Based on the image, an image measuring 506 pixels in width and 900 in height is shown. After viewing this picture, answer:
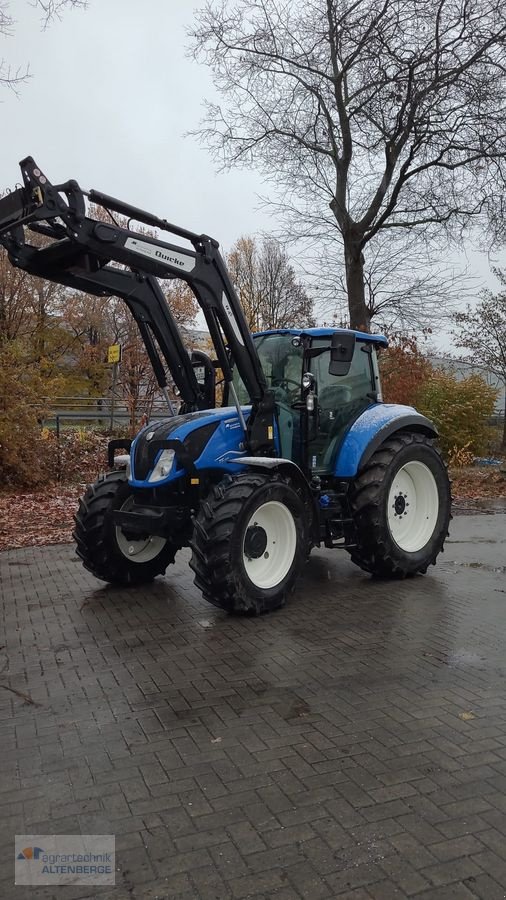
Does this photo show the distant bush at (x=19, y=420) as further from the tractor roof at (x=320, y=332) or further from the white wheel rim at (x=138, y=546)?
the tractor roof at (x=320, y=332)

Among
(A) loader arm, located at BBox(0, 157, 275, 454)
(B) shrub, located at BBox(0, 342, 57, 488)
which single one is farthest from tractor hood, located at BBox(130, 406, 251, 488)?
(B) shrub, located at BBox(0, 342, 57, 488)

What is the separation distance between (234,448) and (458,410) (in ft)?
40.2

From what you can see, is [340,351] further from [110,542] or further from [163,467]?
[110,542]

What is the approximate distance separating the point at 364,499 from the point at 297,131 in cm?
1173

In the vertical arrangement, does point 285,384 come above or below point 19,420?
above

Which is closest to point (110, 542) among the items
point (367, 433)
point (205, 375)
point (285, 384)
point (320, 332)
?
point (205, 375)

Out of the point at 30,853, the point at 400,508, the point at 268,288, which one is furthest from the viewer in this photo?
the point at 268,288

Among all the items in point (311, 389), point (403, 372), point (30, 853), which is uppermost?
point (403, 372)

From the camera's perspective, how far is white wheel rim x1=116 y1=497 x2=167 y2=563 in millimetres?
6770

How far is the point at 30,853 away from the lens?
9.34ft

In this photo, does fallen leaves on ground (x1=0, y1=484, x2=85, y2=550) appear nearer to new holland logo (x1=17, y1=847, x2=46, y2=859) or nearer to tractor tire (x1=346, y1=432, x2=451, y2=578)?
tractor tire (x1=346, y1=432, x2=451, y2=578)

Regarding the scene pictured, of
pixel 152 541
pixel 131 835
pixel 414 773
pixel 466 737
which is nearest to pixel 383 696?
pixel 466 737

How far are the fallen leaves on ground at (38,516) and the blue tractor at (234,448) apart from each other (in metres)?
2.84

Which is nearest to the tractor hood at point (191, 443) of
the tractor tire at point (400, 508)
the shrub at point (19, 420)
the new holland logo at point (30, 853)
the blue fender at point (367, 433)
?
the blue fender at point (367, 433)
